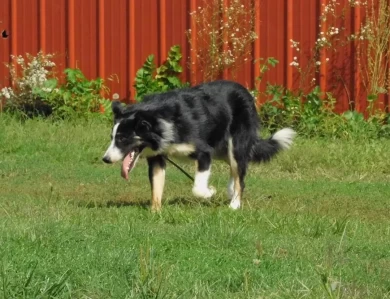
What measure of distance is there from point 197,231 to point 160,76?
824 centimetres

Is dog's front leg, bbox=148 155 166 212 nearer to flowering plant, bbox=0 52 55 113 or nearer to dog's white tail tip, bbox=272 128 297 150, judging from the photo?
dog's white tail tip, bbox=272 128 297 150

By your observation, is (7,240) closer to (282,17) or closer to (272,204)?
(272,204)

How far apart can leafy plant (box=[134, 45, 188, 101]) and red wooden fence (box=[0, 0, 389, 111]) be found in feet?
0.55

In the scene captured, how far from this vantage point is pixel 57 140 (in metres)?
13.9

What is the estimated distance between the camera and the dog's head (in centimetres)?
937

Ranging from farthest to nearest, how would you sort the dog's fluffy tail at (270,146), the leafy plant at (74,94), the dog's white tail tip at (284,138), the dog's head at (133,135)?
the leafy plant at (74,94) → the dog's white tail tip at (284,138) → the dog's fluffy tail at (270,146) → the dog's head at (133,135)

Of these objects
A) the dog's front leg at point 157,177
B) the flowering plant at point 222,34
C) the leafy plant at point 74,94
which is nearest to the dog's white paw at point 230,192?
the dog's front leg at point 157,177

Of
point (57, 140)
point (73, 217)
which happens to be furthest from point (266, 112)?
point (73, 217)

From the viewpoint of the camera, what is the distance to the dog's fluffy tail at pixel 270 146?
1042cm

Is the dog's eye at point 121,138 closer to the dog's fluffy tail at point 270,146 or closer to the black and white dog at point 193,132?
the black and white dog at point 193,132

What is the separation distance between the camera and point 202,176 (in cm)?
960

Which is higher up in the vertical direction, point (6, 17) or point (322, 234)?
point (6, 17)

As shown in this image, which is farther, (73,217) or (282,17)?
(282,17)

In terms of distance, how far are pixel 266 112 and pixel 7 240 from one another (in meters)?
8.26
